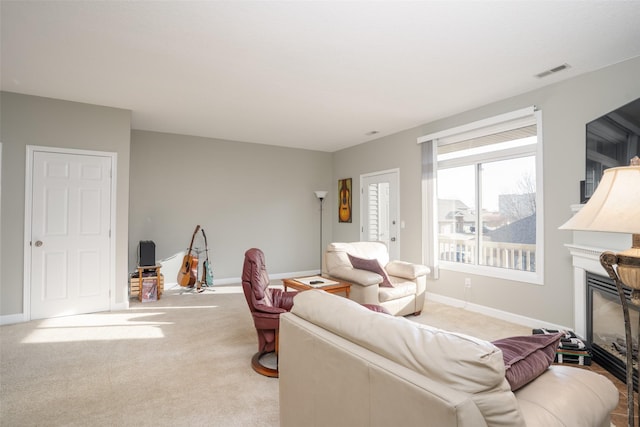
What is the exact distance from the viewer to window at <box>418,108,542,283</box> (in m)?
3.87

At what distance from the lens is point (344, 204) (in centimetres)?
692

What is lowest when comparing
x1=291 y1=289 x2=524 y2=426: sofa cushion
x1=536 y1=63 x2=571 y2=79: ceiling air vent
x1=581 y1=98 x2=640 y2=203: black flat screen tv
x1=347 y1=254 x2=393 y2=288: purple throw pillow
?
x1=347 y1=254 x2=393 y2=288: purple throw pillow

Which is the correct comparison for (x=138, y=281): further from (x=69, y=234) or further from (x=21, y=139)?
(x=21, y=139)

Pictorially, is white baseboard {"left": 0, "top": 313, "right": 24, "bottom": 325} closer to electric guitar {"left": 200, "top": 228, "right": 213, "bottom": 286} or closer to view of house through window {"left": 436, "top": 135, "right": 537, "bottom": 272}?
A: electric guitar {"left": 200, "top": 228, "right": 213, "bottom": 286}

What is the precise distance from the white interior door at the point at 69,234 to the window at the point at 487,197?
4.39 m

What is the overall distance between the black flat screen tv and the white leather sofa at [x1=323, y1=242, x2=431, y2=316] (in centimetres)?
190

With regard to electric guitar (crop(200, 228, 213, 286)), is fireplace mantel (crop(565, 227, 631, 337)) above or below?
Result: above

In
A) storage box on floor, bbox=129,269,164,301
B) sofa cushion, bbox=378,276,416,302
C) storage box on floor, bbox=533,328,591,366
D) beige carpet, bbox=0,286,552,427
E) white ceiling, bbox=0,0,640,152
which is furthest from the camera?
storage box on floor, bbox=129,269,164,301

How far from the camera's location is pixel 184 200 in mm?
5801

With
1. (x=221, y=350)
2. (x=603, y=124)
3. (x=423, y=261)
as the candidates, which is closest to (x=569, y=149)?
(x=603, y=124)

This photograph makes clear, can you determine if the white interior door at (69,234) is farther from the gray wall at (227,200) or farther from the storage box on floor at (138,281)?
the gray wall at (227,200)

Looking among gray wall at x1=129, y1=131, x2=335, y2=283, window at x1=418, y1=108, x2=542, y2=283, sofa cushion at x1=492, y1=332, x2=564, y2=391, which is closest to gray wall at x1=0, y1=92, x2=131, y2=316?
gray wall at x1=129, y1=131, x2=335, y2=283

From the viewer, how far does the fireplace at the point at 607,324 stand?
252cm

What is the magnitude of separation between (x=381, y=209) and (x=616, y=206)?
4.78 metres
